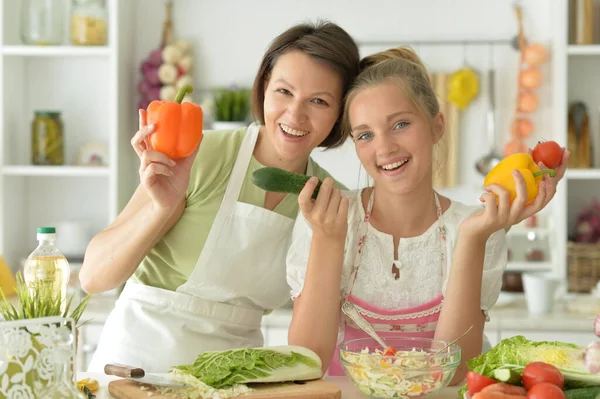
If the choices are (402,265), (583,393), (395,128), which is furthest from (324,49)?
(583,393)

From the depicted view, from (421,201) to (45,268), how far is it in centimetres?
84

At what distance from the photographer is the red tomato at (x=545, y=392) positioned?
1210mm

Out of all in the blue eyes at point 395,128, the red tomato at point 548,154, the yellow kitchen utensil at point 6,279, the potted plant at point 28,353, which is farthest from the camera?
the yellow kitchen utensil at point 6,279

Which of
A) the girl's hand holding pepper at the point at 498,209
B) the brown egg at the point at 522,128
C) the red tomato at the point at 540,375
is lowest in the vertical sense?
the red tomato at the point at 540,375

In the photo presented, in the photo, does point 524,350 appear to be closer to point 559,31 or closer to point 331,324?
point 331,324

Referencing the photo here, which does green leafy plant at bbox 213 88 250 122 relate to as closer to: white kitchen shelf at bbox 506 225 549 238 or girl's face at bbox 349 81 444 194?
white kitchen shelf at bbox 506 225 549 238

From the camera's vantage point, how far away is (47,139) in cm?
348

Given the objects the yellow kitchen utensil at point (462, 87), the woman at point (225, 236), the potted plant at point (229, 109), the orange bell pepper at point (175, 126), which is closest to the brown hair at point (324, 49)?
the woman at point (225, 236)

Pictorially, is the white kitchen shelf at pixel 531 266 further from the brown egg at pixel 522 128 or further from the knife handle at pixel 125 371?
the knife handle at pixel 125 371

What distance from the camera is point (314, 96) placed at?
1.88 meters

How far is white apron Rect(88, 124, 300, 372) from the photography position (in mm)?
1965

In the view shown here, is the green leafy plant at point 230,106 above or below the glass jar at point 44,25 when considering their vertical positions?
below

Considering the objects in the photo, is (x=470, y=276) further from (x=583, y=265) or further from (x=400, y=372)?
(x=583, y=265)

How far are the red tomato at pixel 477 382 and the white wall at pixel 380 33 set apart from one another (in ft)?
7.32
